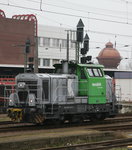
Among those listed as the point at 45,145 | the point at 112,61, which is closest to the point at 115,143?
the point at 45,145

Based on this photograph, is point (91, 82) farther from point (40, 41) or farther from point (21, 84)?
point (40, 41)

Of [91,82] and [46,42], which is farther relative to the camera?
[46,42]

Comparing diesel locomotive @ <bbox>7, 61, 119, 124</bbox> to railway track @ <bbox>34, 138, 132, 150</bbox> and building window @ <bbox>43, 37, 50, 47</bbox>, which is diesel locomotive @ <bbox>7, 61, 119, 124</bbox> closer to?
railway track @ <bbox>34, 138, 132, 150</bbox>

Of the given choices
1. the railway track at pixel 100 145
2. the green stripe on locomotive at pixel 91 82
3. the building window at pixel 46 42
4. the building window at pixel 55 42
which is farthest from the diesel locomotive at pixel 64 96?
the building window at pixel 55 42

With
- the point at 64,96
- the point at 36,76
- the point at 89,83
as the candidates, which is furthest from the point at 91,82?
the point at 36,76

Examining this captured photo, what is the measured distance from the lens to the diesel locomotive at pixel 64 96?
16344 millimetres

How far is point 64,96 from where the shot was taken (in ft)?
57.5

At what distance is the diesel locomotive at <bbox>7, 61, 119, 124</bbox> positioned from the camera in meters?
16.3

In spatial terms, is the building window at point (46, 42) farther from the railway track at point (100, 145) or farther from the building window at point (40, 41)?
the railway track at point (100, 145)

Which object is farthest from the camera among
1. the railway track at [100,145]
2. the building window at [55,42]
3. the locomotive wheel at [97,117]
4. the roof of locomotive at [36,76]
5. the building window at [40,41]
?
the building window at [55,42]

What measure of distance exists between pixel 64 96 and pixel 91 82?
5.59 feet

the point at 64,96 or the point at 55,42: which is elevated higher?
the point at 55,42

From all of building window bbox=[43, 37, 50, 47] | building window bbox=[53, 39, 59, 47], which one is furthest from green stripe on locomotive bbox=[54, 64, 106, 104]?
building window bbox=[53, 39, 59, 47]

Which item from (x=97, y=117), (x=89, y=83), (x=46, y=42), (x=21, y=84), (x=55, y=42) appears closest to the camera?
(x=21, y=84)
